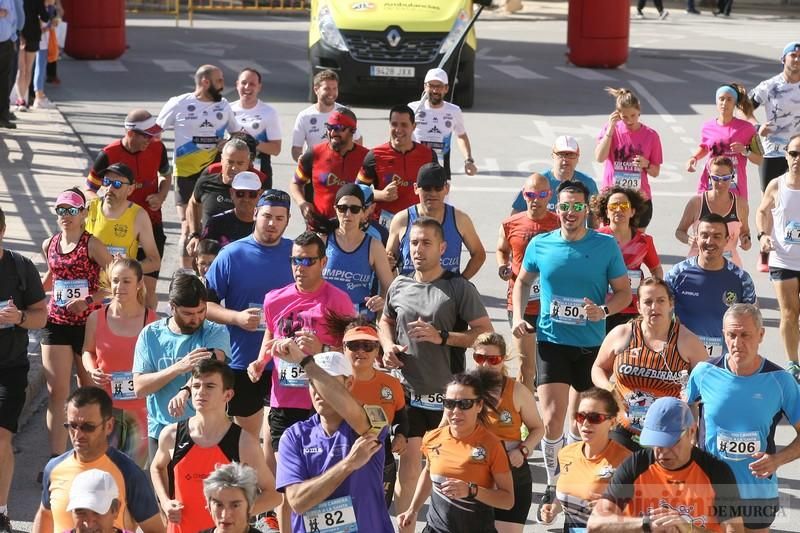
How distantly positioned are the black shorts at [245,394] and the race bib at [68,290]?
1203 millimetres

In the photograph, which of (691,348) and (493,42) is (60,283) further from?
(493,42)

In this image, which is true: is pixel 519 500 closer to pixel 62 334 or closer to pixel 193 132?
pixel 62 334

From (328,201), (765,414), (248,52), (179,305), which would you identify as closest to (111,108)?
(248,52)

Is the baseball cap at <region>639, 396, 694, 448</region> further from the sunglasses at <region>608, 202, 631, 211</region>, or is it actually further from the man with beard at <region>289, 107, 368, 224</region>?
the man with beard at <region>289, 107, 368, 224</region>

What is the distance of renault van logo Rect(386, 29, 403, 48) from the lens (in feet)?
74.4

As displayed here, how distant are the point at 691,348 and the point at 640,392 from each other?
37cm

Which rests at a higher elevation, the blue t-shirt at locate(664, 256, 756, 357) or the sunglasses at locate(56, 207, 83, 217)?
the sunglasses at locate(56, 207, 83, 217)

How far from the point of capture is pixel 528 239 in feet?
36.4

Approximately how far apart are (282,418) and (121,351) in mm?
1007

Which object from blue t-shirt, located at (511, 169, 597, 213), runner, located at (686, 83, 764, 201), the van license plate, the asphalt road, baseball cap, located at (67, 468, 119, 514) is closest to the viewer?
baseball cap, located at (67, 468, 119, 514)

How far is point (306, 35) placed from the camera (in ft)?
118

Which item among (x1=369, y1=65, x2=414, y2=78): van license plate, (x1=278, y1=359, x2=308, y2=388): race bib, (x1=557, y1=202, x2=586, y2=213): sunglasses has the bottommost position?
(x1=369, y1=65, x2=414, y2=78): van license plate

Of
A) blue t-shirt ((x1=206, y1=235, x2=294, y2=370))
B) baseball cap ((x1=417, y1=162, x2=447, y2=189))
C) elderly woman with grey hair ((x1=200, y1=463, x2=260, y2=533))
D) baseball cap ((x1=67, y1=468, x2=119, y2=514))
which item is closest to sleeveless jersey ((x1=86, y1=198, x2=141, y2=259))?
blue t-shirt ((x1=206, y1=235, x2=294, y2=370))

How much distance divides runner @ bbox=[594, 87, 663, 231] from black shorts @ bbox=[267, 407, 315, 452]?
5489mm
